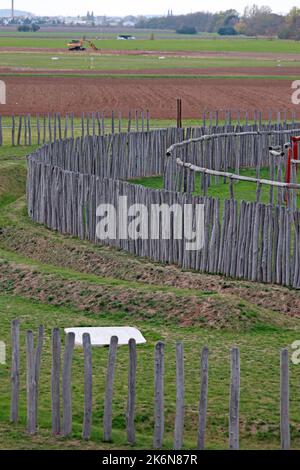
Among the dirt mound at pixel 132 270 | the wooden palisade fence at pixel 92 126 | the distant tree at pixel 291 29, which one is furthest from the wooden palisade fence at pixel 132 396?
the distant tree at pixel 291 29

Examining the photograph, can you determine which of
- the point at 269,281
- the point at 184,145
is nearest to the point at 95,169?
the point at 184,145

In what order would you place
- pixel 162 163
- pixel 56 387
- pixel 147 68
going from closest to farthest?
pixel 56 387
pixel 162 163
pixel 147 68

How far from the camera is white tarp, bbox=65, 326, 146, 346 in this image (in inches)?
580

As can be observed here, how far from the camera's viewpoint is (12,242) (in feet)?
70.3

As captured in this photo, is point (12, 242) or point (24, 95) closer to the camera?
point (12, 242)

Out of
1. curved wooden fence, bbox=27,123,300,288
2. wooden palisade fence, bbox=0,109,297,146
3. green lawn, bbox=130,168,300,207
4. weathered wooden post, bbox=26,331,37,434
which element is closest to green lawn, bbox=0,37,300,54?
wooden palisade fence, bbox=0,109,297,146

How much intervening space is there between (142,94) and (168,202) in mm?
33672

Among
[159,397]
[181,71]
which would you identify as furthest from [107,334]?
[181,71]

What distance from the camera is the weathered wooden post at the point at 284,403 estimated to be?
36.4 ft

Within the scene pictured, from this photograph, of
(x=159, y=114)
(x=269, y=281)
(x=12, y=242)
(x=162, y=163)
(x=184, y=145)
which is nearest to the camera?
(x=269, y=281)

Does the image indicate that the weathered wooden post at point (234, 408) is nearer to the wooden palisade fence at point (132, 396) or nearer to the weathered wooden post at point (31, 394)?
the wooden palisade fence at point (132, 396)

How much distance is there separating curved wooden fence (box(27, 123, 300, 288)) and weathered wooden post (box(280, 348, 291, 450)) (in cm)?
643

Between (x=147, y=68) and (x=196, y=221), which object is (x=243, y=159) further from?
(x=147, y=68)
